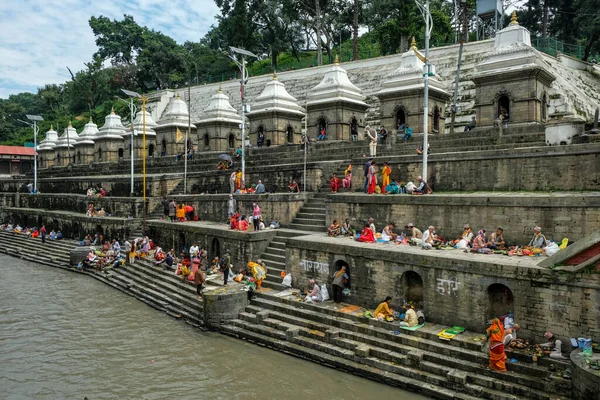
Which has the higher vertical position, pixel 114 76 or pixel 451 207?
pixel 114 76

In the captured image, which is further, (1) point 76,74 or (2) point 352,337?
(1) point 76,74

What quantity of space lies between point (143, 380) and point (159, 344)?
5.89ft

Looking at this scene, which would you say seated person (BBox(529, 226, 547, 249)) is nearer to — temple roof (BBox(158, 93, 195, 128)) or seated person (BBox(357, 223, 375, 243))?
seated person (BBox(357, 223, 375, 243))

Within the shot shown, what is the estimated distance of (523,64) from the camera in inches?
604

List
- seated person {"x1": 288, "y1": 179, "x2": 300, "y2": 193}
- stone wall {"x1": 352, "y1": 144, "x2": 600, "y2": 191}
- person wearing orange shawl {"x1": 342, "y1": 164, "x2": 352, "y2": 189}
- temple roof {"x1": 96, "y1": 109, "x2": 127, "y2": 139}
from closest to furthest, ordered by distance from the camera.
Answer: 1. stone wall {"x1": 352, "y1": 144, "x2": 600, "y2": 191}
2. person wearing orange shawl {"x1": 342, "y1": 164, "x2": 352, "y2": 189}
3. seated person {"x1": 288, "y1": 179, "x2": 300, "y2": 193}
4. temple roof {"x1": 96, "y1": 109, "x2": 127, "y2": 139}

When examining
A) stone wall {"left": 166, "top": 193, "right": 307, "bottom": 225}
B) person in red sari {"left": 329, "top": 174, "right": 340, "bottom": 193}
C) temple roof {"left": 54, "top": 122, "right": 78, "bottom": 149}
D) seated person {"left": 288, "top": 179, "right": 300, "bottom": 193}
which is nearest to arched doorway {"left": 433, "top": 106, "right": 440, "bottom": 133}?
person in red sari {"left": 329, "top": 174, "right": 340, "bottom": 193}

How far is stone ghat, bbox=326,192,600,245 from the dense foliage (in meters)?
19.8

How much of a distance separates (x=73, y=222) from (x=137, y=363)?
15.6 m

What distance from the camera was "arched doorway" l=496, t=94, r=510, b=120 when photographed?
51.9ft

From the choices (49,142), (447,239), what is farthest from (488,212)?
(49,142)

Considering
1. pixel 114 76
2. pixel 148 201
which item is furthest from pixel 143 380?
pixel 114 76

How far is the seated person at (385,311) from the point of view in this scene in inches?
360

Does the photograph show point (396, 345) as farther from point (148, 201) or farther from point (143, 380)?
point (148, 201)

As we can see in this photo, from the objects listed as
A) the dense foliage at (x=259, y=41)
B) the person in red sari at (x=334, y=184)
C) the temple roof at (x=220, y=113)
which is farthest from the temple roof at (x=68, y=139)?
the person in red sari at (x=334, y=184)
